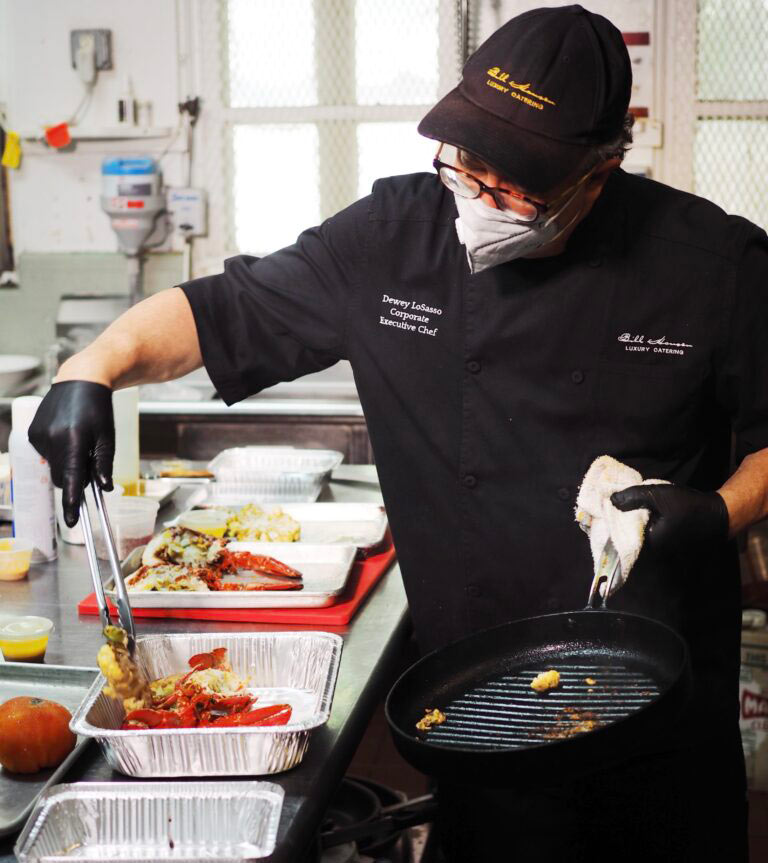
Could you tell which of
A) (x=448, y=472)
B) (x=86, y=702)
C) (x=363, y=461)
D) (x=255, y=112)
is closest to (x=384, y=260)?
(x=448, y=472)

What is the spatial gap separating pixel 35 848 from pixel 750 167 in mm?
4040

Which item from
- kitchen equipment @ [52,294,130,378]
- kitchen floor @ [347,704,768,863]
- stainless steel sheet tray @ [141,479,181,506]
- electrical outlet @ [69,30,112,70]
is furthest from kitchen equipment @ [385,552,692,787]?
electrical outlet @ [69,30,112,70]

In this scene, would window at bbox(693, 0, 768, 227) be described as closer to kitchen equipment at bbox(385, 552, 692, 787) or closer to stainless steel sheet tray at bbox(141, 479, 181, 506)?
stainless steel sheet tray at bbox(141, 479, 181, 506)

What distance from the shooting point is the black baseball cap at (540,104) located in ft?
5.13

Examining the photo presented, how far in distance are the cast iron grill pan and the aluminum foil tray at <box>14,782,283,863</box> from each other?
20 centimetres

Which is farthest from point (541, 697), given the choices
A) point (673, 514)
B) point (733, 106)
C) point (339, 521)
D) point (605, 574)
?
point (733, 106)

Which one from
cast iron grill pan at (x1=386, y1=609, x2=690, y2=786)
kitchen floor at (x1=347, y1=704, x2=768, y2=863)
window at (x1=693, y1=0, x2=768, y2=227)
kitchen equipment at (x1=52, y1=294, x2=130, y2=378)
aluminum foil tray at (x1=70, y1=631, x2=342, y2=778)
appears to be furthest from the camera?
kitchen equipment at (x1=52, y1=294, x2=130, y2=378)

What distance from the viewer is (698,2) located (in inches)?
170

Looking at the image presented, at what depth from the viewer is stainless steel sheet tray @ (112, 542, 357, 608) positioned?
6.41ft

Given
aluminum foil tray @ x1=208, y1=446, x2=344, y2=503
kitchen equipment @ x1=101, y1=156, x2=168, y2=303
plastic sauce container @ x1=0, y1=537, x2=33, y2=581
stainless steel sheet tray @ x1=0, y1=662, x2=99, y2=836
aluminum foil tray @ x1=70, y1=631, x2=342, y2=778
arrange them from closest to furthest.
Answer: aluminum foil tray @ x1=70, y1=631, x2=342, y2=778, stainless steel sheet tray @ x1=0, y1=662, x2=99, y2=836, plastic sauce container @ x1=0, y1=537, x2=33, y2=581, aluminum foil tray @ x1=208, y1=446, x2=344, y2=503, kitchen equipment @ x1=101, y1=156, x2=168, y2=303

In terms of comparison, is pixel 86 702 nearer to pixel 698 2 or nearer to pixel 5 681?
pixel 5 681

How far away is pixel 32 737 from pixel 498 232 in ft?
3.25

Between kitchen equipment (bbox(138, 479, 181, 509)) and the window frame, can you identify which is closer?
kitchen equipment (bbox(138, 479, 181, 509))

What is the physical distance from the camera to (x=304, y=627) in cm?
195
